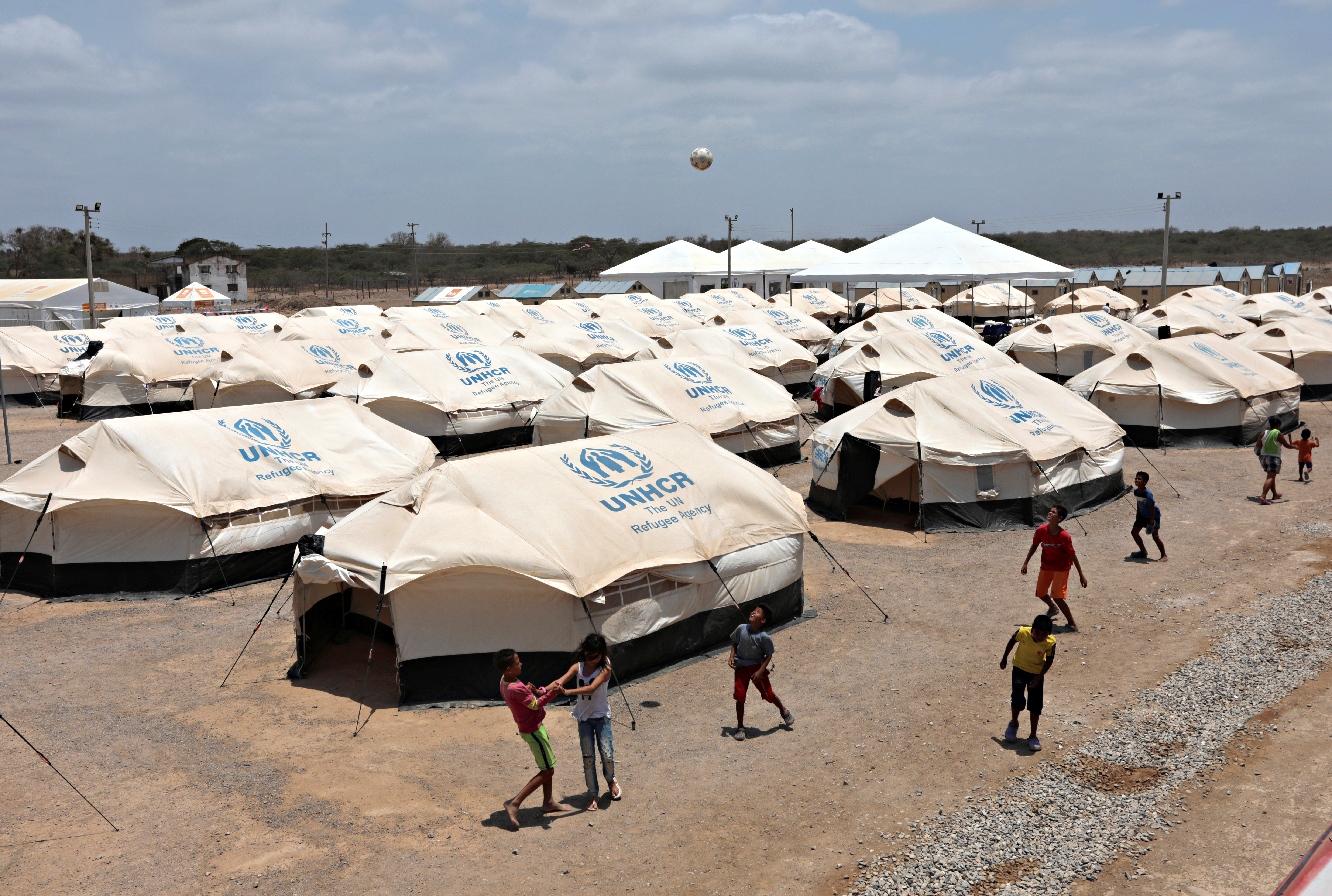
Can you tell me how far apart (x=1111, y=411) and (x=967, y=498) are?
8.78 metres

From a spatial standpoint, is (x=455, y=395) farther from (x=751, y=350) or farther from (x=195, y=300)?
(x=195, y=300)

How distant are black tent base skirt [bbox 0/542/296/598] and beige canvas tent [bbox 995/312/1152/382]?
971 inches

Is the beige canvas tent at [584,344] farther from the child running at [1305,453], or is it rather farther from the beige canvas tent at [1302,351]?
the child running at [1305,453]

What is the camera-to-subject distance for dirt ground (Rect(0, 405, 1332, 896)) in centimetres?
752

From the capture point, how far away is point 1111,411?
23.9 metres

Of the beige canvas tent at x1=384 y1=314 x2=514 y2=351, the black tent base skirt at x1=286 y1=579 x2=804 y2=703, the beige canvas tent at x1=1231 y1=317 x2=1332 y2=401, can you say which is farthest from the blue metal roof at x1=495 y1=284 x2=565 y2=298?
the black tent base skirt at x1=286 y1=579 x2=804 y2=703

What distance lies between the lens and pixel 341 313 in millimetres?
42469

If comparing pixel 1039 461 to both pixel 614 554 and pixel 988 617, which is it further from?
pixel 614 554

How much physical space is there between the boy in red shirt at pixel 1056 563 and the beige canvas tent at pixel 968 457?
15.3 feet

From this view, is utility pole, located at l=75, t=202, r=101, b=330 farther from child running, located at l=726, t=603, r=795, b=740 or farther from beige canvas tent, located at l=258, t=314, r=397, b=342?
child running, located at l=726, t=603, r=795, b=740

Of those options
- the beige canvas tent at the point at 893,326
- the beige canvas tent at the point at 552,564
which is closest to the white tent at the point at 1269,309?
the beige canvas tent at the point at 893,326

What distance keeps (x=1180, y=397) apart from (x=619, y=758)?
18.8 meters

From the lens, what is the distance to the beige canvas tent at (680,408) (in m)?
21.2

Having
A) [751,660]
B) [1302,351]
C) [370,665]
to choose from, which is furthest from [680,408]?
[1302,351]
